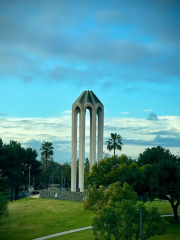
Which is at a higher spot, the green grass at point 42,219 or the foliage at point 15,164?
the foliage at point 15,164

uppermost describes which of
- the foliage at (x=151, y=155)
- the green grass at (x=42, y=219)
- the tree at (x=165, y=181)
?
the foliage at (x=151, y=155)

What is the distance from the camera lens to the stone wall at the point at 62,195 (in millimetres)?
80713

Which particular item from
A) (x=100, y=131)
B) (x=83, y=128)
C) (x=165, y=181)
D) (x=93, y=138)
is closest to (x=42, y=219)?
(x=165, y=181)

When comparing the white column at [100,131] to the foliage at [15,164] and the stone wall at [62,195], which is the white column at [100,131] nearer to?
the stone wall at [62,195]

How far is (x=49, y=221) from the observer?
207ft

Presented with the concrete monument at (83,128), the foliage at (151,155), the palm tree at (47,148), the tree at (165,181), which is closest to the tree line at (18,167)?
the palm tree at (47,148)

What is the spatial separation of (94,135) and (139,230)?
4510cm

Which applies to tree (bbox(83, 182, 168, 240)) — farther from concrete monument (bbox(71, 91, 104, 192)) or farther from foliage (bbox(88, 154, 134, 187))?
concrete monument (bbox(71, 91, 104, 192))

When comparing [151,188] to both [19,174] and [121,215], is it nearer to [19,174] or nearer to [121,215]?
[121,215]

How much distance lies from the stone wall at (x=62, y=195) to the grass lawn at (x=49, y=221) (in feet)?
8.36

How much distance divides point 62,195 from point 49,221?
69.9 feet

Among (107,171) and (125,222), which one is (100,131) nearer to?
(107,171)

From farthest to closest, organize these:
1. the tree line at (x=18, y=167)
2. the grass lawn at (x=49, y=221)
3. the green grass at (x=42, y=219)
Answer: the tree line at (x=18, y=167) → the green grass at (x=42, y=219) → the grass lawn at (x=49, y=221)

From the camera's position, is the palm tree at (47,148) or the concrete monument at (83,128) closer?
the concrete monument at (83,128)
